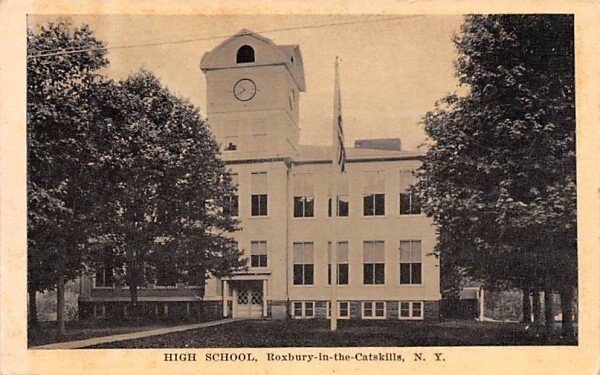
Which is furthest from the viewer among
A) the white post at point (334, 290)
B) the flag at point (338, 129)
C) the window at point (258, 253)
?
the window at point (258, 253)

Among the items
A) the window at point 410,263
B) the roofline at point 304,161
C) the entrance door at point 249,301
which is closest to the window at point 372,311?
the window at point 410,263

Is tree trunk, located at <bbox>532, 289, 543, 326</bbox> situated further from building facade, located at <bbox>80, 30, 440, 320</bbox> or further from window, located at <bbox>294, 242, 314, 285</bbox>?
window, located at <bbox>294, 242, 314, 285</bbox>

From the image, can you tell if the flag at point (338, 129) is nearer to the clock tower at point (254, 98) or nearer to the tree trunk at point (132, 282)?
the clock tower at point (254, 98)

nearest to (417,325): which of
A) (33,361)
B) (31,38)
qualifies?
(33,361)

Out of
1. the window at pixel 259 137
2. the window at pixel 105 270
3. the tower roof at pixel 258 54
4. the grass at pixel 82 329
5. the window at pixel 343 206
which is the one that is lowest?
the grass at pixel 82 329

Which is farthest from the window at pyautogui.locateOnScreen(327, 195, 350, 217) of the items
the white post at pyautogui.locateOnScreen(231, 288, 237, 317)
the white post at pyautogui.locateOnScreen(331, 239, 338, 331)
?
the white post at pyautogui.locateOnScreen(231, 288, 237, 317)

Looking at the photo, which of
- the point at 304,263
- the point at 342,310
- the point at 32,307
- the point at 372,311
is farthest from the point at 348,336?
the point at 32,307

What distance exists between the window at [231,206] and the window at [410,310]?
147 inches

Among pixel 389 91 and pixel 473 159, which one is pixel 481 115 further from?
pixel 389 91

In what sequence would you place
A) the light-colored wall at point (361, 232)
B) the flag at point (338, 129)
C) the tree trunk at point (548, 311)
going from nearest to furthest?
the flag at point (338, 129)
the tree trunk at point (548, 311)
the light-colored wall at point (361, 232)

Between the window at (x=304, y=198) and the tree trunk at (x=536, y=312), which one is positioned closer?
the tree trunk at (x=536, y=312)

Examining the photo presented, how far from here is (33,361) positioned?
11.1m

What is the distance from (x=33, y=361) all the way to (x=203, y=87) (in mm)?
5116

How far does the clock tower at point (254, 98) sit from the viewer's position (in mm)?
12695
